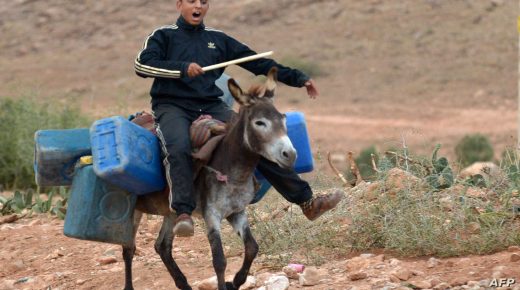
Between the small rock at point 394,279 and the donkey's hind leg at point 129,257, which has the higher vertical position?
the small rock at point 394,279

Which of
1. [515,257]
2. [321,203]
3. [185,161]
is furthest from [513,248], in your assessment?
[185,161]

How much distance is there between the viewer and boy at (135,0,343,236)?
7562mm

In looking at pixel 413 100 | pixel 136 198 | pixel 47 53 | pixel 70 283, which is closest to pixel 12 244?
pixel 70 283

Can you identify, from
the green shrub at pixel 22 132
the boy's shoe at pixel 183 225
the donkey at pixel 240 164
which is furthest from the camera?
the green shrub at pixel 22 132

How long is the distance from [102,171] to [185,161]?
0.52 m

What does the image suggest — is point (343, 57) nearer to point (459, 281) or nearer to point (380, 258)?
point (380, 258)

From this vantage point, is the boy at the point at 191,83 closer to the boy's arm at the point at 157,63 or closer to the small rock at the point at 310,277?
the boy's arm at the point at 157,63

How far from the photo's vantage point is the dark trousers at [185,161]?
7.42m

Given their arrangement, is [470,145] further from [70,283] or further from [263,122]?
[263,122]

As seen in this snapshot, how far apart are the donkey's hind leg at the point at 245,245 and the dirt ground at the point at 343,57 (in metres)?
12.4

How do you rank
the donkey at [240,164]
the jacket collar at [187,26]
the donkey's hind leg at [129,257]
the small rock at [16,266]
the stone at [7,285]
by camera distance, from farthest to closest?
the small rock at [16,266], the stone at [7,285], the donkey's hind leg at [129,257], the jacket collar at [187,26], the donkey at [240,164]

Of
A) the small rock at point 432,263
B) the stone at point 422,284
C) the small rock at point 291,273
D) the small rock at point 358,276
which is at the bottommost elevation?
the small rock at point 291,273

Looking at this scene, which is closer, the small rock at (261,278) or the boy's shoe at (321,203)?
the boy's shoe at (321,203)

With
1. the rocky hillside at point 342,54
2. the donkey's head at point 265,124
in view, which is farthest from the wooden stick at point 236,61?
the rocky hillside at point 342,54
